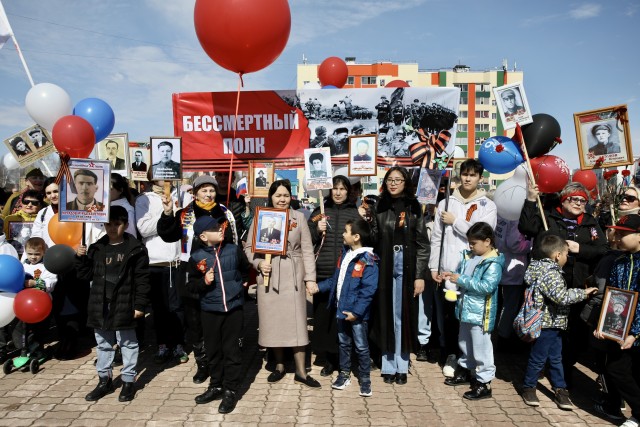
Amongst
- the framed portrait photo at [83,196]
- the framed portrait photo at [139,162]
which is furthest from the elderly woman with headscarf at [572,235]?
the framed portrait photo at [139,162]

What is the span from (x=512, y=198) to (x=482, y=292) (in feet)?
3.69

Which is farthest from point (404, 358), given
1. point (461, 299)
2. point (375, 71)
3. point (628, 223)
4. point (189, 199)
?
point (375, 71)

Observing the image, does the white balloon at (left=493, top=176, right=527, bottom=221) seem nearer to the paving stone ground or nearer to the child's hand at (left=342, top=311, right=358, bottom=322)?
the paving stone ground

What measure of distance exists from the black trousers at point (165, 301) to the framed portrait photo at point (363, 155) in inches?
95.3

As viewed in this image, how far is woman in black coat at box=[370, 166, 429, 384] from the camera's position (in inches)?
179

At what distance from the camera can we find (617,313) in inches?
143

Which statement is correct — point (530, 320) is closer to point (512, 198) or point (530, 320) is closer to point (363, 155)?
point (512, 198)

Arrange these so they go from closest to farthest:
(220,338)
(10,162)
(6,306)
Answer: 1. (220,338)
2. (6,306)
3. (10,162)

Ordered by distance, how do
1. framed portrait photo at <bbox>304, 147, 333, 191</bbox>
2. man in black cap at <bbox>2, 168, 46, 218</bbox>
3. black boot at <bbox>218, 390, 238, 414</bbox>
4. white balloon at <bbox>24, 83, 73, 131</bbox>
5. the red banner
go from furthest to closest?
man in black cap at <bbox>2, 168, 46, 218</bbox>
the red banner
framed portrait photo at <bbox>304, 147, 333, 191</bbox>
white balloon at <bbox>24, 83, 73, 131</bbox>
black boot at <bbox>218, 390, 238, 414</bbox>

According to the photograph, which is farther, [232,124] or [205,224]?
[232,124]

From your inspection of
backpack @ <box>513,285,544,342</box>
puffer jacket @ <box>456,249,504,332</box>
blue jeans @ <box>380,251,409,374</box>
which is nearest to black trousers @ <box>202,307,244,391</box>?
blue jeans @ <box>380,251,409,374</box>

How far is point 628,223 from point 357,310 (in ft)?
7.93

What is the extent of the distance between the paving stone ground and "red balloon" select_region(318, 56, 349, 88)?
16.1 feet

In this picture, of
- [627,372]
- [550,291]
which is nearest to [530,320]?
[550,291]
